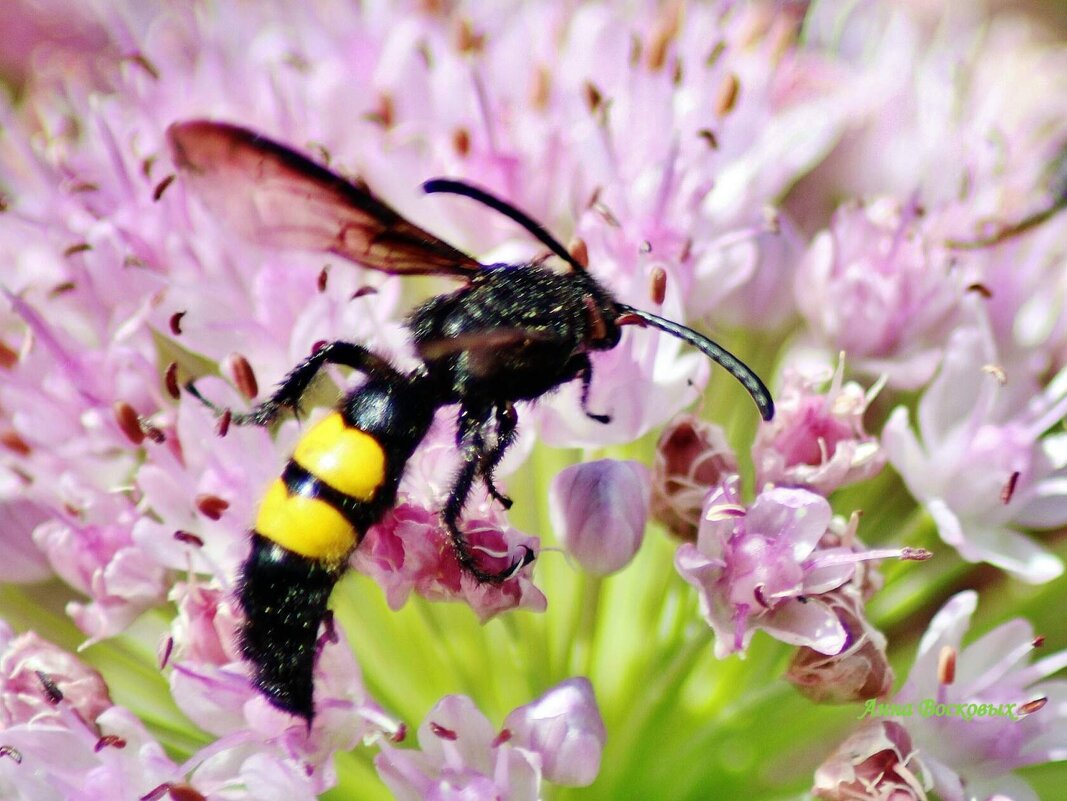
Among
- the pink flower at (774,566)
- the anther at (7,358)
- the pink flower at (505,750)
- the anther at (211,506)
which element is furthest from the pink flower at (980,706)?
the anther at (7,358)

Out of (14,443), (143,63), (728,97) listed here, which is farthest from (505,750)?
(143,63)

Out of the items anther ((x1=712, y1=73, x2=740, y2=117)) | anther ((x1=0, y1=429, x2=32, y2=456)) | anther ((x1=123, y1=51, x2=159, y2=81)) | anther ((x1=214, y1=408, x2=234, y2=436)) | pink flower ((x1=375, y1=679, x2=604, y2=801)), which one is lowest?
pink flower ((x1=375, y1=679, x2=604, y2=801))

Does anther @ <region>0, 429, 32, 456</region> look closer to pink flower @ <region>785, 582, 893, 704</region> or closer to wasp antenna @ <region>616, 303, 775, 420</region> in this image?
wasp antenna @ <region>616, 303, 775, 420</region>

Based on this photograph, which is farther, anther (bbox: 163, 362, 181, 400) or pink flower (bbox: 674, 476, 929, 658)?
anther (bbox: 163, 362, 181, 400)

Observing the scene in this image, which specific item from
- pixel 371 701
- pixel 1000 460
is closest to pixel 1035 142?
pixel 1000 460

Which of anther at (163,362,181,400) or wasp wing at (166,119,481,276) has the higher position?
wasp wing at (166,119,481,276)

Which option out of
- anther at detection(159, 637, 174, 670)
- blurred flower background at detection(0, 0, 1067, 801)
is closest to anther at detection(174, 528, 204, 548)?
blurred flower background at detection(0, 0, 1067, 801)
